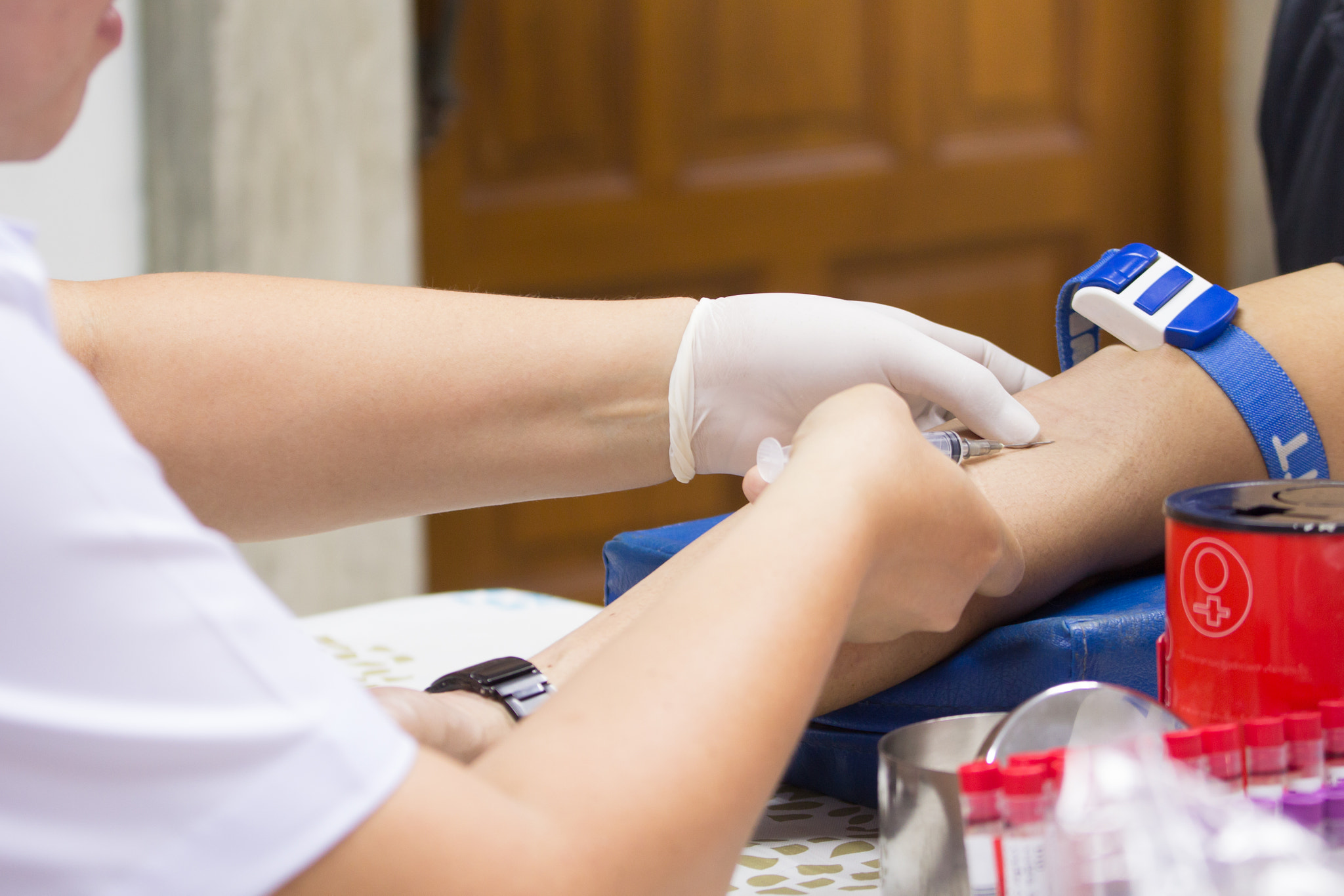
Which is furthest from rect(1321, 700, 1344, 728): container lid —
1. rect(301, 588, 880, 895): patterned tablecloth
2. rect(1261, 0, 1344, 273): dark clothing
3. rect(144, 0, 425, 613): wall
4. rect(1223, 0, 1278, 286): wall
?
rect(1223, 0, 1278, 286): wall

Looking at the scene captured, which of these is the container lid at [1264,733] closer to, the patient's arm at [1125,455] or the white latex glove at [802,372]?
the patient's arm at [1125,455]

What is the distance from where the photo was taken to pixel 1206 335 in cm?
85

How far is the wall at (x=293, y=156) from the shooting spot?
2.00m

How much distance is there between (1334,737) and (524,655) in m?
0.60

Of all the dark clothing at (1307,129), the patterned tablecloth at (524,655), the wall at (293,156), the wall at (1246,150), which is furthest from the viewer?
the wall at (1246,150)

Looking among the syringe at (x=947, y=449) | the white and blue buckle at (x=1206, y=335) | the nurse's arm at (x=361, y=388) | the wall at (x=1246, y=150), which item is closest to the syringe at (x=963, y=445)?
the syringe at (x=947, y=449)

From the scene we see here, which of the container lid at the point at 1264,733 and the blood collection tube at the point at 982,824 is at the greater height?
the container lid at the point at 1264,733

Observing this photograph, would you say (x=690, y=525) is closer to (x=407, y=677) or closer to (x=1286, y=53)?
(x=407, y=677)

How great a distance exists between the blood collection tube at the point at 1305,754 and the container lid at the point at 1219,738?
0.02 meters

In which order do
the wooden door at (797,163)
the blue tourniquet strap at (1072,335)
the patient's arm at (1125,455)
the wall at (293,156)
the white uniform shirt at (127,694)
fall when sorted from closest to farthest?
the white uniform shirt at (127,694) < the patient's arm at (1125,455) < the blue tourniquet strap at (1072,335) < the wall at (293,156) < the wooden door at (797,163)

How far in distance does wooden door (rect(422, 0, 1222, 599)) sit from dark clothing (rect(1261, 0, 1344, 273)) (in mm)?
1398

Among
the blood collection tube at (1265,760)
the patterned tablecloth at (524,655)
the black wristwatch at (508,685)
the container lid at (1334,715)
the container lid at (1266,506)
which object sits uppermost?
the container lid at (1266,506)

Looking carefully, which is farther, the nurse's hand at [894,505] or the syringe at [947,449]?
the syringe at [947,449]

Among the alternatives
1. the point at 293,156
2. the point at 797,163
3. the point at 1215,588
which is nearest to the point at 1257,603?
the point at 1215,588
